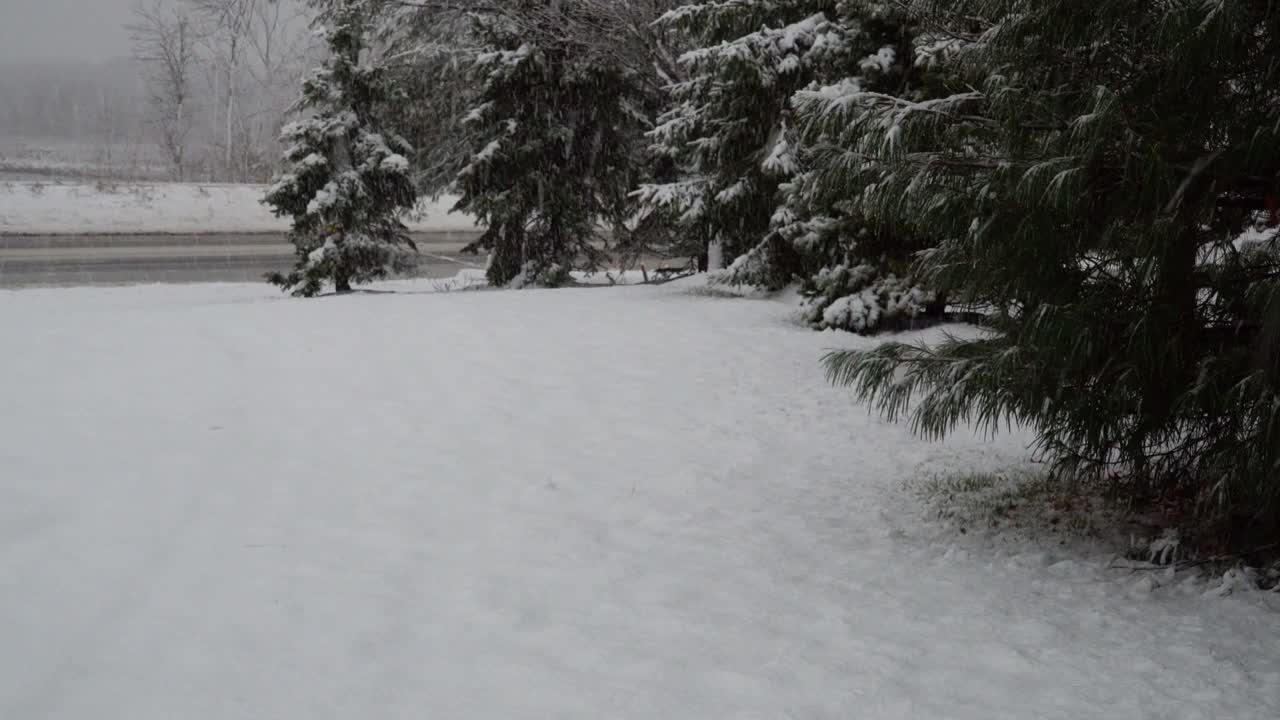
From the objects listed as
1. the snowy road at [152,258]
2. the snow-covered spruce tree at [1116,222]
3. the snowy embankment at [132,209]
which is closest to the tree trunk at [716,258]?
the snowy road at [152,258]

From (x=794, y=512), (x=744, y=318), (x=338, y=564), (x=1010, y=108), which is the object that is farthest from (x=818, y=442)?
(x=744, y=318)

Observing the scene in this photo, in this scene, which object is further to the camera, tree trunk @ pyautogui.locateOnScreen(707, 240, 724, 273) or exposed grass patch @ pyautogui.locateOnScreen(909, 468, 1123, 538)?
tree trunk @ pyautogui.locateOnScreen(707, 240, 724, 273)

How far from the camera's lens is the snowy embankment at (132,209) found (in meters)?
24.7

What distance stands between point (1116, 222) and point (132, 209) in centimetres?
2809

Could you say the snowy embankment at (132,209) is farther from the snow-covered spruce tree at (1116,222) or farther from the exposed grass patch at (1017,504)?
the snow-covered spruce tree at (1116,222)

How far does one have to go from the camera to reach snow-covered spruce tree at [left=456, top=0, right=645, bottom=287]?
15.7 metres

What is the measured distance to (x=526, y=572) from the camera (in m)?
4.06

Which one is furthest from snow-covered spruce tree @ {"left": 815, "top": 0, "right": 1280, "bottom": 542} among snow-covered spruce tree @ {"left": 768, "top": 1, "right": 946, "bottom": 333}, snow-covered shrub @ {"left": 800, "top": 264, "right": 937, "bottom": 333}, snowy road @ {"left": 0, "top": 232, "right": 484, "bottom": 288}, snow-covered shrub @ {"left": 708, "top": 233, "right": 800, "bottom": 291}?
snowy road @ {"left": 0, "top": 232, "right": 484, "bottom": 288}

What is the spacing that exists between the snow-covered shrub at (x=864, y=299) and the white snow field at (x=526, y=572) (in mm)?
2733

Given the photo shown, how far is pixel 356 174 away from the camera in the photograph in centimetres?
1539

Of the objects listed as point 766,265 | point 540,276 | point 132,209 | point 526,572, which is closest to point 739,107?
point 766,265

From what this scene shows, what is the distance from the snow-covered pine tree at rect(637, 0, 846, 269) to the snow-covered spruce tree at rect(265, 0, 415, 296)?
523cm

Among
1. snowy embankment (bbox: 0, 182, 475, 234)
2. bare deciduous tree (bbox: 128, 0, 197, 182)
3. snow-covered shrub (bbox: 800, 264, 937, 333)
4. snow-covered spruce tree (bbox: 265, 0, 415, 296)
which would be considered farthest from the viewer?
bare deciduous tree (bbox: 128, 0, 197, 182)

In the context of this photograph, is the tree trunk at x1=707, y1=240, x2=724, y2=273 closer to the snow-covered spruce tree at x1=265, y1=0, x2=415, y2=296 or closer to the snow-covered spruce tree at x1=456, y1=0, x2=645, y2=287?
the snow-covered spruce tree at x1=456, y1=0, x2=645, y2=287
